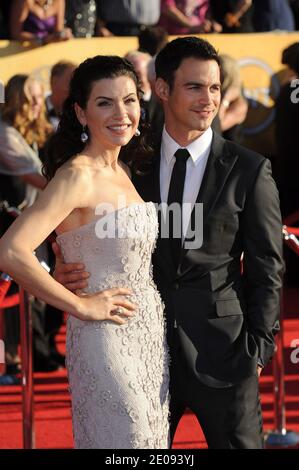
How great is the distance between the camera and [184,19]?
9.56 metres

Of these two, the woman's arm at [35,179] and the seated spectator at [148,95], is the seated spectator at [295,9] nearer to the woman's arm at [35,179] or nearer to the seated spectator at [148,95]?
the seated spectator at [148,95]

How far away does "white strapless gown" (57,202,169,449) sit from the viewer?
363cm

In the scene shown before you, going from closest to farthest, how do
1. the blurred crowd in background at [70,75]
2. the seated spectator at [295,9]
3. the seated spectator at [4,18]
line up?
the blurred crowd in background at [70,75]
the seated spectator at [4,18]
the seated spectator at [295,9]

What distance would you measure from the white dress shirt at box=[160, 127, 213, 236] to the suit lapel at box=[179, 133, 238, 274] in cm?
5

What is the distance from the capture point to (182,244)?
383cm

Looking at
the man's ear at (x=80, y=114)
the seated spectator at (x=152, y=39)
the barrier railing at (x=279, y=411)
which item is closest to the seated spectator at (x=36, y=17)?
the seated spectator at (x=152, y=39)

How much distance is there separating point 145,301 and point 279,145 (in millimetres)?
5043

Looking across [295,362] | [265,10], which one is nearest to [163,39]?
[265,10]

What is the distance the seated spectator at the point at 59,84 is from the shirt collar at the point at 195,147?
350 centimetres

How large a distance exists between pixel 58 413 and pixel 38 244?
2830 mm

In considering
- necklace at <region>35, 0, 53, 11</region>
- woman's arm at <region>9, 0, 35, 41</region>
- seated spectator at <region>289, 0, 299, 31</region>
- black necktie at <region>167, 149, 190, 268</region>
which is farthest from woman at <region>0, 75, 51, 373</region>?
seated spectator at <region>289, 0, 299, 31</region>

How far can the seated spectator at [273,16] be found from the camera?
→ 9.86 metres

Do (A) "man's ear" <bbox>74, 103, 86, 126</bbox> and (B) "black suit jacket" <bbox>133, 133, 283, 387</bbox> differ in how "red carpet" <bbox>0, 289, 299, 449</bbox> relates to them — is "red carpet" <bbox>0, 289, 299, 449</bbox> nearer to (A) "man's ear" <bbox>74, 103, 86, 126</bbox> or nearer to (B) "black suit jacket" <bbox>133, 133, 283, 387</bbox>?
(B) "black suit jacket" <bbox>133, 133, 283, 387</bbox>
